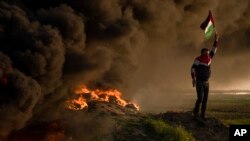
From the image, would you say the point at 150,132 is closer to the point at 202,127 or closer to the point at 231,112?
the point at 202,127

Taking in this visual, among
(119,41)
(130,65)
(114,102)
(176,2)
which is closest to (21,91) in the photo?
(114,102)

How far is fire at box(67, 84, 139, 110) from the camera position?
2206 cm

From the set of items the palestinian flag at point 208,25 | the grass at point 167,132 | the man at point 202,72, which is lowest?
the grass at point 167,132

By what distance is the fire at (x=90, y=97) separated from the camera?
2206cm

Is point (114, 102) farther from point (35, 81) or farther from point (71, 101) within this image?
point (35, 81)

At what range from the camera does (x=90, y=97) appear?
23.2 m

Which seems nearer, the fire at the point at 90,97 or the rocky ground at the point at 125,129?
the rocky ground at the point at 125,129

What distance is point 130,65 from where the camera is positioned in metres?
27.2

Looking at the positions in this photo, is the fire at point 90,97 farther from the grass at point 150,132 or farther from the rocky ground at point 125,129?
the grass at point 150,132

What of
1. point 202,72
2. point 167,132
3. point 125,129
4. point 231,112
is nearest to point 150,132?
point 167,132

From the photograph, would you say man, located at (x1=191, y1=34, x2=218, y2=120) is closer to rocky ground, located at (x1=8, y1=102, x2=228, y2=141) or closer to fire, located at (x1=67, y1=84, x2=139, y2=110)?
rocky ground, located at (x1=8, y1=102, x2=228, y2=141)

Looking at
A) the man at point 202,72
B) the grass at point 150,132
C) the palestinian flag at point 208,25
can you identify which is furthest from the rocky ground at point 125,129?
the palestinian flag at point 208,25

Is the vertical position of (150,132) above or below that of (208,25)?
→ below

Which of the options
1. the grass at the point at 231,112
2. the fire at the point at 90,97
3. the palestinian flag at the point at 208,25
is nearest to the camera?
the palestinian flag at the point at 208,25
